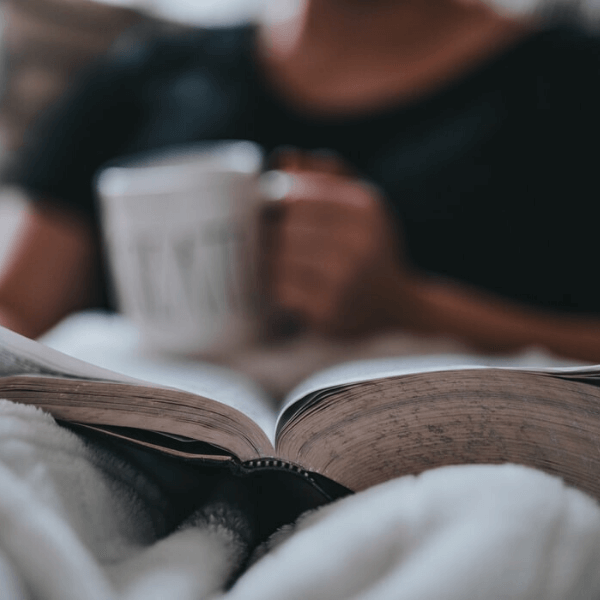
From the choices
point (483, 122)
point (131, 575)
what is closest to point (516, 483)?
point (131, 575)

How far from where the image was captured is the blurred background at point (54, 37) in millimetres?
882

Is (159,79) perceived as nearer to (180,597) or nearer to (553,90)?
(553,90)

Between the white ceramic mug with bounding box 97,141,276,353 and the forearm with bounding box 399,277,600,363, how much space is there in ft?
0.78

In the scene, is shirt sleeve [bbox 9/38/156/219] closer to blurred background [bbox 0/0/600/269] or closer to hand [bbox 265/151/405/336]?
blurred background [bbox 0/0/600/269]

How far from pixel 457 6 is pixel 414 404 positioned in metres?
0.66

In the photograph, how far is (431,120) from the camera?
0.70 meters

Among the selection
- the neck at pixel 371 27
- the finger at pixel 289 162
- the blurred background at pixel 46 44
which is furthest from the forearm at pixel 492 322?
the blurred background at pixel 46 44

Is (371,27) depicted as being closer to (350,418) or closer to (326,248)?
(326,248)

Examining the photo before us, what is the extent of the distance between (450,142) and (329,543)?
581 millimetres

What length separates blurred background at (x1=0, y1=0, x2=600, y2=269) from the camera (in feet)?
2.89

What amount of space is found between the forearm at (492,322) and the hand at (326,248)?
0.23 ft

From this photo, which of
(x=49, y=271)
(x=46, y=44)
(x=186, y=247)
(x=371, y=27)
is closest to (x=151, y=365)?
(x=186, y=247)

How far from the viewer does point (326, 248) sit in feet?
1.68

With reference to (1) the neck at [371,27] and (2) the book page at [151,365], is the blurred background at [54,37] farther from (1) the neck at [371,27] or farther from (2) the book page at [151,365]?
(2) the book page at [151,365]
